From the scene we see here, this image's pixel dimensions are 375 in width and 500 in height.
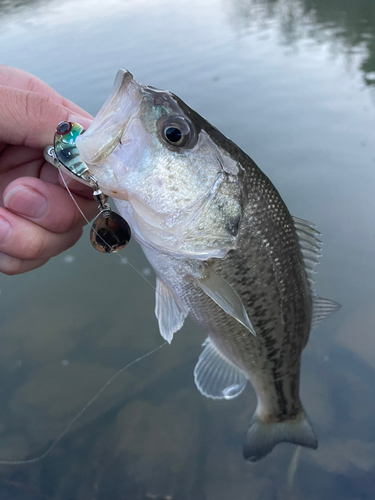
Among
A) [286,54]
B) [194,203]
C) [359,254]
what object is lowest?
[359,254]

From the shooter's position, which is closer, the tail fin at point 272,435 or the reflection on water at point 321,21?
the tail fin at point 272,435

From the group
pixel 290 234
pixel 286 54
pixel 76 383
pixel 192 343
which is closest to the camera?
pixel 290 234

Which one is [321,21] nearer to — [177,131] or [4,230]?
[177,131]

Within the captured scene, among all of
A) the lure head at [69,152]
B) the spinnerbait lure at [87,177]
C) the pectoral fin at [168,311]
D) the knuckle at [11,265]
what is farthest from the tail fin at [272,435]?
the lure head at [69,152]

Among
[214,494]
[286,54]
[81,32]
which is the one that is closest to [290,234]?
[214,494]

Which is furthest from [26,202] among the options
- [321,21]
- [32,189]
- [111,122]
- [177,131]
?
[321,21]

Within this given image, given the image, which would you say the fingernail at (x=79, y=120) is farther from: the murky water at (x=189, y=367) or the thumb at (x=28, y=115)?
the murky water at (x=189, y=367)

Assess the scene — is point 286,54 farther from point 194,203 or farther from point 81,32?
point 194,203
